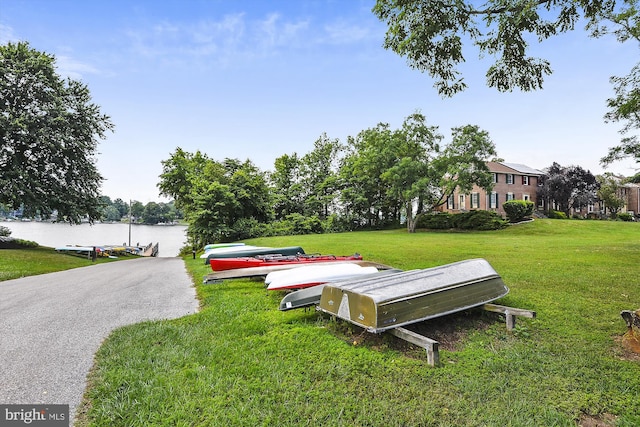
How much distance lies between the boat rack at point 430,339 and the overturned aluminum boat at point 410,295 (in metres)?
0.11

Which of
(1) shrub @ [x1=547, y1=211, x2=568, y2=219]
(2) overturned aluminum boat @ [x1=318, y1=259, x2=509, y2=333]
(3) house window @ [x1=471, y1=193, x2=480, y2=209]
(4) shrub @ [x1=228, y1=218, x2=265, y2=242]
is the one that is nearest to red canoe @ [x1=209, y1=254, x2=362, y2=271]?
(2) overturned aluminum boat @ [x1=318, y1=259, x2=509, y2=333]

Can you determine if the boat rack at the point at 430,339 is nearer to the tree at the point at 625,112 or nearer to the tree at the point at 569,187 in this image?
the tree at the point at 625,112

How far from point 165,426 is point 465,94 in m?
8.06

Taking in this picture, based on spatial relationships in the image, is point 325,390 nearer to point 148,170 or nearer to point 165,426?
point 165,426

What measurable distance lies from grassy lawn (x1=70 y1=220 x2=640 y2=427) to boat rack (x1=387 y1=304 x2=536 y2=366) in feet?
0.32

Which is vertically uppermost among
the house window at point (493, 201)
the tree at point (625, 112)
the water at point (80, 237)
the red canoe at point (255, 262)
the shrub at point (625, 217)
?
the tree at point (625, 112)

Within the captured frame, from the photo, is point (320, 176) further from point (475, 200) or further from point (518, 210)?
point (518, 210)

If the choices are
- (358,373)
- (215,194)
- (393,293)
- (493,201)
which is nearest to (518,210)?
(493,201)

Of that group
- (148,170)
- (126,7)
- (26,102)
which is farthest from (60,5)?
(148,170)

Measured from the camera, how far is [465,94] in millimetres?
7703

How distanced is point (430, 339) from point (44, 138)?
844 inches

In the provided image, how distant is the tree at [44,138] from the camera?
17.7 metres

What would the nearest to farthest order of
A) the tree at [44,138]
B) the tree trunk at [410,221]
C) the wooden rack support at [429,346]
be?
the wooden rack support at [429,346]
the tree at [44,138]
the tree trunk at [410,221]

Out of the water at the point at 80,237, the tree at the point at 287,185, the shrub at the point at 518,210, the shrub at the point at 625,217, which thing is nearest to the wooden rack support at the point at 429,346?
the water at the point at 80,237
